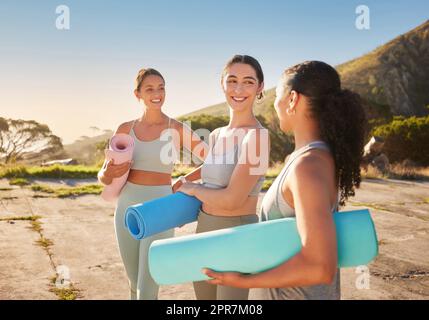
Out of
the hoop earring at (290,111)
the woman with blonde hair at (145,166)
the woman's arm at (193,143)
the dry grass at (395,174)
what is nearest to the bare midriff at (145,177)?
the woman with blonde hair at (145,166)

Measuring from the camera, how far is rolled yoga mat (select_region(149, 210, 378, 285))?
4.37ft

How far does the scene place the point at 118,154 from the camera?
9.02 feet

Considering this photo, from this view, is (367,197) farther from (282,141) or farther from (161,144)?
(282,141)

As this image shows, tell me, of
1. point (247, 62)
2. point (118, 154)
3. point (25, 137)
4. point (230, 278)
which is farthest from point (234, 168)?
point (25, 137)

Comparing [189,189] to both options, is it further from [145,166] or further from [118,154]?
[145,166]

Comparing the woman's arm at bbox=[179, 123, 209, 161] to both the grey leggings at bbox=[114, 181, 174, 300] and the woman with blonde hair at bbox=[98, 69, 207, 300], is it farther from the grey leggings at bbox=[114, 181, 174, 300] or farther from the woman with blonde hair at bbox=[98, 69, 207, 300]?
the grey leggings at bbox=[114, 181, 174, 300]

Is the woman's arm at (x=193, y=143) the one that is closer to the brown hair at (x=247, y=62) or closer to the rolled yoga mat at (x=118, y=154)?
the rolled yoga mat at (x=118, y=154)

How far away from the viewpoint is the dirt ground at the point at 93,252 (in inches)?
159

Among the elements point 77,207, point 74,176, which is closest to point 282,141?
point 74,176

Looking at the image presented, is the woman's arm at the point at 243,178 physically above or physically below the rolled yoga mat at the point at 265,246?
above

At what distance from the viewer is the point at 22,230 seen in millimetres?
6121

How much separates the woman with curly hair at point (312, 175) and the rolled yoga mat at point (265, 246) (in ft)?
0.12

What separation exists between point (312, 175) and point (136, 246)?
5.95ft

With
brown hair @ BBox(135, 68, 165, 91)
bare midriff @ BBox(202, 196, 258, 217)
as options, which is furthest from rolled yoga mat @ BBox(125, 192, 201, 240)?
brown hair @ BBox(135, 68, 165, 91)
